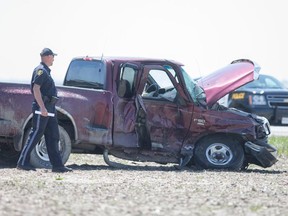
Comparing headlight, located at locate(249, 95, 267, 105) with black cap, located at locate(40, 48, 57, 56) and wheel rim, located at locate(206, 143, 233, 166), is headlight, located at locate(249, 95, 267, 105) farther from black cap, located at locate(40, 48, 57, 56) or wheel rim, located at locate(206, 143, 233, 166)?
black cap, located at locate(40, 48, 57, 56)

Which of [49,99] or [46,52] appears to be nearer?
[49,99]

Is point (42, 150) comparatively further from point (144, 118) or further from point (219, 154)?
point (219, 154)

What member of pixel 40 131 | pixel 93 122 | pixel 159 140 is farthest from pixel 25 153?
pixel 159 140

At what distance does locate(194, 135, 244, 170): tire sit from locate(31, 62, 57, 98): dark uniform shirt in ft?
9.18

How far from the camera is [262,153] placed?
14453 mm

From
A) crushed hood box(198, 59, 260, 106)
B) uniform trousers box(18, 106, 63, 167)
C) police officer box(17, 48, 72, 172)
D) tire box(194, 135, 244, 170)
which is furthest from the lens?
crushed hood box(198, 59, 260, 106)

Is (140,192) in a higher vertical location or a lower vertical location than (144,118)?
lower

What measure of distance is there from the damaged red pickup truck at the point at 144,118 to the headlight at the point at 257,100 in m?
10.2

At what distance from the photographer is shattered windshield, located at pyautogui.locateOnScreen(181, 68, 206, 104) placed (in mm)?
14383

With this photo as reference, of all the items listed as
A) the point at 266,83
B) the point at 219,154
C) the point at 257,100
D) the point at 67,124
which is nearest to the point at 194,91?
the point at 219,154

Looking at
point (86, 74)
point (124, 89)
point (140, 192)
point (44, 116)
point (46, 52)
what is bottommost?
point (140, 192)

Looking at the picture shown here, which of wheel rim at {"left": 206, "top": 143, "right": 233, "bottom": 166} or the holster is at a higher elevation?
the holster

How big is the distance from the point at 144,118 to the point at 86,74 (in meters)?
1.25

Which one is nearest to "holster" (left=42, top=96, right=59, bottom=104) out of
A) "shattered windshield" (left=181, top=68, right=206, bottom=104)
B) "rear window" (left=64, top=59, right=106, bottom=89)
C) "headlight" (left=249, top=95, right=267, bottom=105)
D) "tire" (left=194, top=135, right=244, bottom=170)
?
"rear window" (left=64, top=59, right=106, bottom=89)
